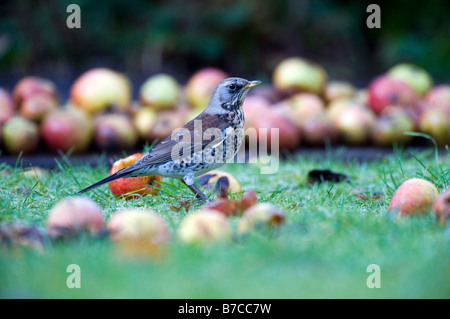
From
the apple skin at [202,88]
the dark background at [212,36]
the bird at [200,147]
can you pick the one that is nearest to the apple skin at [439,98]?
the dark background at [212,36]

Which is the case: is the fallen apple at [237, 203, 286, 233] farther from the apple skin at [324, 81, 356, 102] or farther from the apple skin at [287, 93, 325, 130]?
the apple skin at [324, 81, 356, 102]

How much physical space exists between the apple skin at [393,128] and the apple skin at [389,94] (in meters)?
0.36

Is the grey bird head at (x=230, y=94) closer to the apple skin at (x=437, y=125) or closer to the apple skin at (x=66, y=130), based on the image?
the apple skin at (x=66, y=130)

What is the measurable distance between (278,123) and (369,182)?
1.46 m

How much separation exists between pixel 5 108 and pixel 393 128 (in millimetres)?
3512

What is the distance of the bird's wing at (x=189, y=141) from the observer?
156 inches

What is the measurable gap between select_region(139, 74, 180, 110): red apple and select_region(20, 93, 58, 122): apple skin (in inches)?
35.8

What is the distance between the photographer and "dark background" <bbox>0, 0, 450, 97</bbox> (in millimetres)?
8727

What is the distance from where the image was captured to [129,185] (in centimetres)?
407

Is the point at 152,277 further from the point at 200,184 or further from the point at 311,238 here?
the point at 200,184

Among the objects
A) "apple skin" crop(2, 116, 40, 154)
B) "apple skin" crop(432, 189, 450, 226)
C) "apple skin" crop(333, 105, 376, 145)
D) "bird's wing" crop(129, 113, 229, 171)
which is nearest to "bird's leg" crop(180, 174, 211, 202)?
"bird's wing" crop(129, 113, 229, 171)

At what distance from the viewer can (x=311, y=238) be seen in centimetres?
285

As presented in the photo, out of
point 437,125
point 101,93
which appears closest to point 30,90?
point 101,93

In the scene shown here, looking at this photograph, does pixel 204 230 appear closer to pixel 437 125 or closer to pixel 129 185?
pixel 129 185
